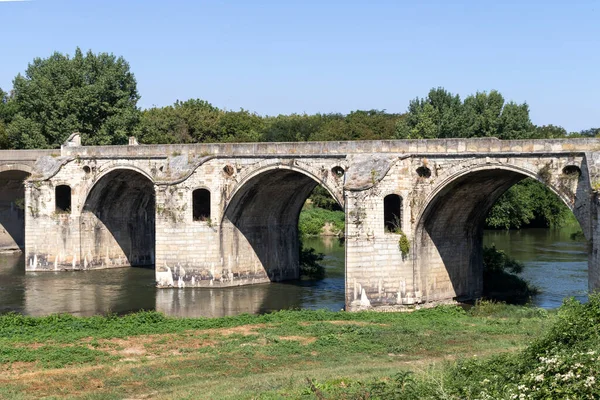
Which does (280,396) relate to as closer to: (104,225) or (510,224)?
(104,225)

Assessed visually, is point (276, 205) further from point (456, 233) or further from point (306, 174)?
point (456, 233)

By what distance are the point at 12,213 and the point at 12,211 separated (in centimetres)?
14

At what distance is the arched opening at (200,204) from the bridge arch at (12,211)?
15.7 m

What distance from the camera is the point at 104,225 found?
1854 inches

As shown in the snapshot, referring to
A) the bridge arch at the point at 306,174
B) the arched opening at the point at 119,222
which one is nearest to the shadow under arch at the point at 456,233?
the bridge arch at the point at 306,174

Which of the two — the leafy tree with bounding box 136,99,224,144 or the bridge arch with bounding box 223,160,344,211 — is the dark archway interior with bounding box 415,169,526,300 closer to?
the bridge arch with bounding box 223,160,344,211

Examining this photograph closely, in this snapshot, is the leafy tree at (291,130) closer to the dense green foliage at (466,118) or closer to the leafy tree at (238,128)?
the leafy tree at (238,128)

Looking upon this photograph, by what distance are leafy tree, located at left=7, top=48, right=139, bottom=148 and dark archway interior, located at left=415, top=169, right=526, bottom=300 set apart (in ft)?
94.0

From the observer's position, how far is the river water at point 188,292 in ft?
117

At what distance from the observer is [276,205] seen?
4175 cm

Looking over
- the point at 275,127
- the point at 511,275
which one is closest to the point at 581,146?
the point at 511,275

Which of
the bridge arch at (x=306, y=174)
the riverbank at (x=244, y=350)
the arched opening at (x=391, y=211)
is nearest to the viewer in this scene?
the riverbank at (x=244, y=350)

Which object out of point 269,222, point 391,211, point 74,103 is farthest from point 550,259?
point 74,103

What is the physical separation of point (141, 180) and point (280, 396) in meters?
30.4
